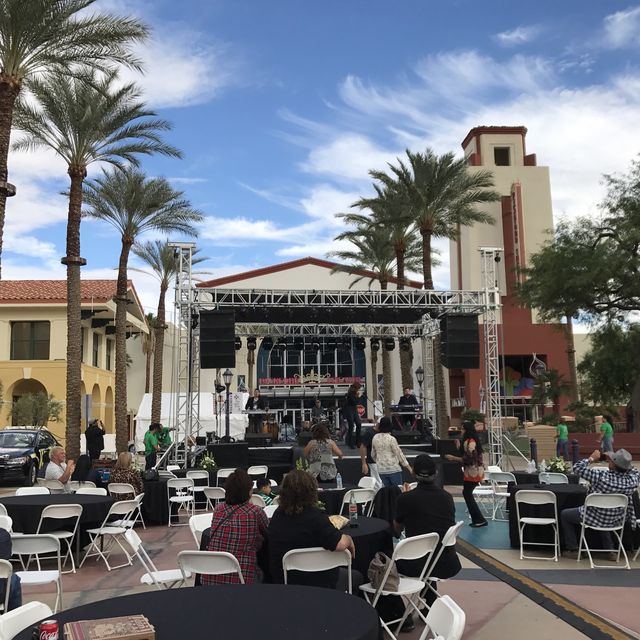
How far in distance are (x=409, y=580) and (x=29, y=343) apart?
3325cm

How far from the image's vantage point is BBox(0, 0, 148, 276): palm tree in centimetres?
1341

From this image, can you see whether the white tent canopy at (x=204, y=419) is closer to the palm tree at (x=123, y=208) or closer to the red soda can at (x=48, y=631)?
the palm tree at (x=123, y=208)

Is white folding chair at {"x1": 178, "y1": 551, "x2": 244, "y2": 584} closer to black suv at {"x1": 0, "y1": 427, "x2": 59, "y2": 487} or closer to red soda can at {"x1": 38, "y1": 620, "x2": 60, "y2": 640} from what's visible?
red soda can at {"x1": 38, "y1": 620, "x2": 60, "y2": 640}

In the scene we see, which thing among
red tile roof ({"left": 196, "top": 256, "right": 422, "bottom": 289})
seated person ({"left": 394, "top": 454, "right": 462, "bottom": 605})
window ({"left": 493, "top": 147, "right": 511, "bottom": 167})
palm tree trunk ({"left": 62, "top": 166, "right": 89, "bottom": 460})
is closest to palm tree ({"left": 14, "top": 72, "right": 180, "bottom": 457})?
palm tree trunk ({"left": 62, "top": 166, "right": 89, "bottom": 460})

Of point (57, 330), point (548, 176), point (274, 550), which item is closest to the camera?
point (274, 550)

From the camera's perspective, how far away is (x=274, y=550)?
15.4ft

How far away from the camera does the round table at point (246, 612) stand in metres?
2.89

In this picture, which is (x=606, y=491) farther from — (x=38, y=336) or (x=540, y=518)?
(x=38, y=336)

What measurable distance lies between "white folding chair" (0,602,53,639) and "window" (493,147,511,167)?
58.9 meters

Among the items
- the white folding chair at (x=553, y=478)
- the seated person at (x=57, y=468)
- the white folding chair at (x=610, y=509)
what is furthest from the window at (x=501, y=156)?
the white folding chair at (x=610, y=509)

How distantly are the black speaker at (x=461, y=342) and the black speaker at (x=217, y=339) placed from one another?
20.1 feet

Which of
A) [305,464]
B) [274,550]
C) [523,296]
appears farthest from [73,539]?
[523,296]

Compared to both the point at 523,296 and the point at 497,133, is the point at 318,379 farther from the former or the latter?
the point at 497,133

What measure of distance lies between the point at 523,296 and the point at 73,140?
21.6 metres
